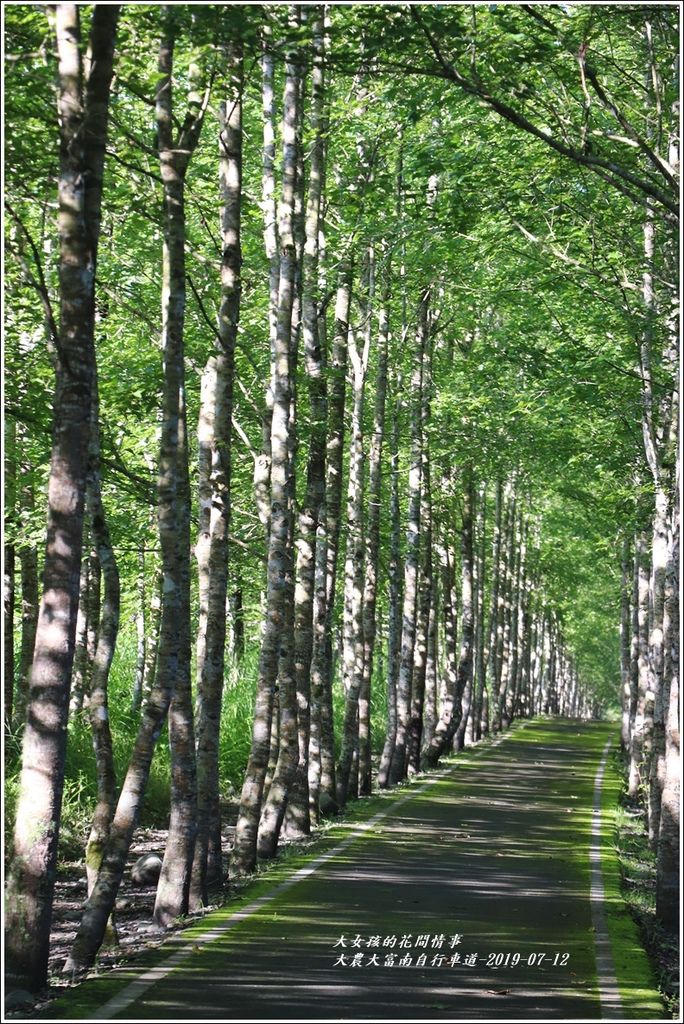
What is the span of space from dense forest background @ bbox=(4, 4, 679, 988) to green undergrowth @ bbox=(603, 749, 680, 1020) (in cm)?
65

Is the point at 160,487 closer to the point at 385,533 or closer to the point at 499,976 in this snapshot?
the point at 499,976

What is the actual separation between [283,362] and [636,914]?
7.30 metres

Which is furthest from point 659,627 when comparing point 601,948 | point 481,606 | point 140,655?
point 481,606

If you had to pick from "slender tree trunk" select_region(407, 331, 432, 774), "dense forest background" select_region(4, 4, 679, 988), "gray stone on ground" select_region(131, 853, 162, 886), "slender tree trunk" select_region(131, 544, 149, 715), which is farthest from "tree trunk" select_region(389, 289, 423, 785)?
"gray stone on ground" select_region(131, 853, 162, 886)

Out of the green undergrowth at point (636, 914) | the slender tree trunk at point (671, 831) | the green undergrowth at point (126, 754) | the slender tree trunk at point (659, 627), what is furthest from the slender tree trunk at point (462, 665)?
the slender tree trunk at point (671, 831)

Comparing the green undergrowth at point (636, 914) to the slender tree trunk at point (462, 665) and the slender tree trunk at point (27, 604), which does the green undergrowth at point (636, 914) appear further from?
the slender tree trunk at point (27, 604)

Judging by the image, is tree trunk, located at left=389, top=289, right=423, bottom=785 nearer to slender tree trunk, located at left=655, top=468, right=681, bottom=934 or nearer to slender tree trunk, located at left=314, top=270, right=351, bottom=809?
slender tree trunk, located at left=314, top=270, right=351, bottom=809

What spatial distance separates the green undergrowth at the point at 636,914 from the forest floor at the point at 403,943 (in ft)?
0.17

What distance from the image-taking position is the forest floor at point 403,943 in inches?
365

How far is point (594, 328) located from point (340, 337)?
4.11 metres

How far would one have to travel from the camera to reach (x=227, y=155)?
48.5 feet

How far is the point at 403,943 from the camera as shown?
11.7m

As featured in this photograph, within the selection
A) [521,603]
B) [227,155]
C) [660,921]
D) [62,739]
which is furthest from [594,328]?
[521,603]

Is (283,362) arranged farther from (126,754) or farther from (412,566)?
(412,566)
